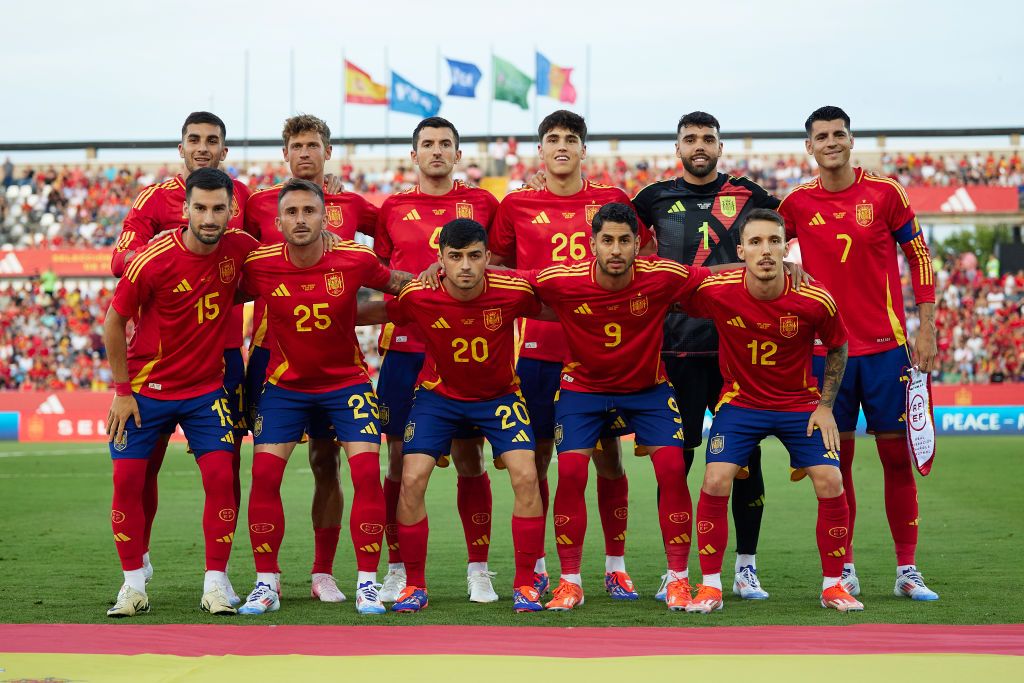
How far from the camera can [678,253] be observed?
7.24 meters

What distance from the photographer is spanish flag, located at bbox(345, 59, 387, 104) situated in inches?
1538

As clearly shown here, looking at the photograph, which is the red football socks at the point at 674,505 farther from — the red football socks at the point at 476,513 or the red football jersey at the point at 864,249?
the red football jersey at the point at 864,249

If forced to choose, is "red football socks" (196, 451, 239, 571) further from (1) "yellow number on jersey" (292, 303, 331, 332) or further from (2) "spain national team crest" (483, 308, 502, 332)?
(2) "spain national team crest" (483, 308, 502, 332)

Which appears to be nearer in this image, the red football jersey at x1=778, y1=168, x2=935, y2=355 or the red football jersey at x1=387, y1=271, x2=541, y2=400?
the red football jersey at x1=387, y1=271, x2=541, y2=400

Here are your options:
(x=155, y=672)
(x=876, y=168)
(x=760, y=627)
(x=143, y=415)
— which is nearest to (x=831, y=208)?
(x=760, y=627)

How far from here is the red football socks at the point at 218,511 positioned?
648cm

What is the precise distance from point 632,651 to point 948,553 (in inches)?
184

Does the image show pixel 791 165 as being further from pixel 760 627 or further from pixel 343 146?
pixel 760 627

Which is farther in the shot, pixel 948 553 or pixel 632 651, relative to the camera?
pixel 948 553

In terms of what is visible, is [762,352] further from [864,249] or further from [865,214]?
[865,214]

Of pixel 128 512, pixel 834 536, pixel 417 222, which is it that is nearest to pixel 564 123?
pixel 417 222

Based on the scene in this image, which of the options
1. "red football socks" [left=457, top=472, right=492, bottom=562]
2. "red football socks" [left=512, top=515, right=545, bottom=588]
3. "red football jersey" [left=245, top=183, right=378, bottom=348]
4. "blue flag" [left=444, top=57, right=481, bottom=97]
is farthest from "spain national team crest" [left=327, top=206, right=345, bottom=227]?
"blue flag" [left=444, top=57, right=481, bottom=97]

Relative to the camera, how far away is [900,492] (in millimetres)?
7109

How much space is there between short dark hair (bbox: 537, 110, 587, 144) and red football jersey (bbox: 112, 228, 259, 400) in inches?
81.0
